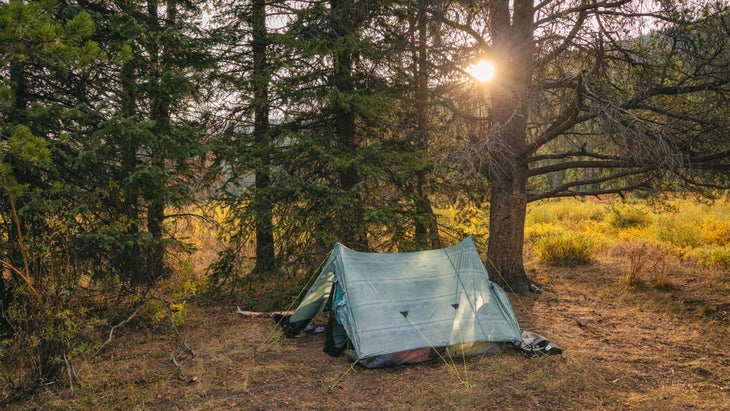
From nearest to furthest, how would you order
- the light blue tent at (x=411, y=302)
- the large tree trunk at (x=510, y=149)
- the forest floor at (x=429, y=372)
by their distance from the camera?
1. the forest floor at (x=429, y=372)
2. the light blue tent at (x=411, y=302)
3. the large tree trunk at (x=510, y=149)

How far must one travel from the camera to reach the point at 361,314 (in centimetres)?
633

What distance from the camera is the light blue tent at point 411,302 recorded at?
626cm

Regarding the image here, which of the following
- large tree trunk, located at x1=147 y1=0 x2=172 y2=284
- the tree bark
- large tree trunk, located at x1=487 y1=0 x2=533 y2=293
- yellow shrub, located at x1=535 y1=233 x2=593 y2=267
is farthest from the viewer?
yellow shrub, located at x1=535 y1=233 x2=593 y2=267

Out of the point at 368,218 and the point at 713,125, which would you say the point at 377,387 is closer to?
the point at 368,218

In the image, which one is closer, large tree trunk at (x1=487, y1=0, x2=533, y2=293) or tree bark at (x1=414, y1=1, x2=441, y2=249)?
large tree trunk at (x1=487, y1=0, x2=533, y2=293)

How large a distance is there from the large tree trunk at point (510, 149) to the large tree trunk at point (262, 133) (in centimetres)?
412

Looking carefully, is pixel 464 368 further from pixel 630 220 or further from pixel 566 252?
pixel 630 220

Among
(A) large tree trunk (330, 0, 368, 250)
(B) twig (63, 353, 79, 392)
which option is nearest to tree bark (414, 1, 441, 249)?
(A) large tree trunk (330, 0, 368, 250)

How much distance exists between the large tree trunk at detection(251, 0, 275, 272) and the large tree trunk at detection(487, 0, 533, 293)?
4118 millimetres

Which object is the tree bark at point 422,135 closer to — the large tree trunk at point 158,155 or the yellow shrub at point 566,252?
the yellow shrub at point 566,252

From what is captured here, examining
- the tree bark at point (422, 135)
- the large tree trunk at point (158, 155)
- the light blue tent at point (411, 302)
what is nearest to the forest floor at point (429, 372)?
the light blue tent at point (411, 302)

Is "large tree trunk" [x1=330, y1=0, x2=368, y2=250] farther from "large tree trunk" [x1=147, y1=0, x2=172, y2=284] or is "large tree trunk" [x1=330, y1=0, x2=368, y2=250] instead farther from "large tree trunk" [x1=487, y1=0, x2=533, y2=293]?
"large tree trunk" [x1=147, y1=0, x2=172, y2=284]

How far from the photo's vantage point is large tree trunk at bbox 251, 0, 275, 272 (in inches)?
316

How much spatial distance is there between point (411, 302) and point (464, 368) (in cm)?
110
